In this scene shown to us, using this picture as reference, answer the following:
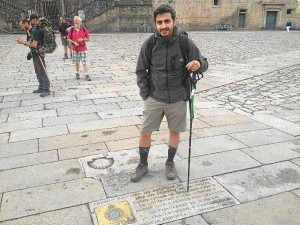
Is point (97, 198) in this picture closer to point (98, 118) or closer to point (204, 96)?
point (98, 118)

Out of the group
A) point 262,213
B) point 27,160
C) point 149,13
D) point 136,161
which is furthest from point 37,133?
point 149,13

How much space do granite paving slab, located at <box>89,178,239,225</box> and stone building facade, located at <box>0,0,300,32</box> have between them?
28.8m

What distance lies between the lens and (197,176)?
3605 mm

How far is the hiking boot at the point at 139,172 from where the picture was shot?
3.50m

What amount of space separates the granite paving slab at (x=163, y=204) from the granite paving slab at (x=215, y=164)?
259 millimetres

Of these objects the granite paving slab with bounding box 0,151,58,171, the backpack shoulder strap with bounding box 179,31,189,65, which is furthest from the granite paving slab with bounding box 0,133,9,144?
the backpack shoulder strap with bounding box 179,31,189,65

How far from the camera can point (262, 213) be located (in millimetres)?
2932

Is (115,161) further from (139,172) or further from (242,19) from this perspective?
(242,19)

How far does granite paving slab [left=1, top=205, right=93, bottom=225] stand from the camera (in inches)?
111

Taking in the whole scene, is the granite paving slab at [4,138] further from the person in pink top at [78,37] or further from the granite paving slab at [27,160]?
the person in pink top at [78,37]

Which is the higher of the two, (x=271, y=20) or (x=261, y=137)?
(x=271, y=20)

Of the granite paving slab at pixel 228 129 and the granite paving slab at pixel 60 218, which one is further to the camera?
the granite paving slab at pixel 228 129

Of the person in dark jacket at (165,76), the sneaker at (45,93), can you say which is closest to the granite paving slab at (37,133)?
the person in dark jacket at (165,76)

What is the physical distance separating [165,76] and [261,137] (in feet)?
7.63
